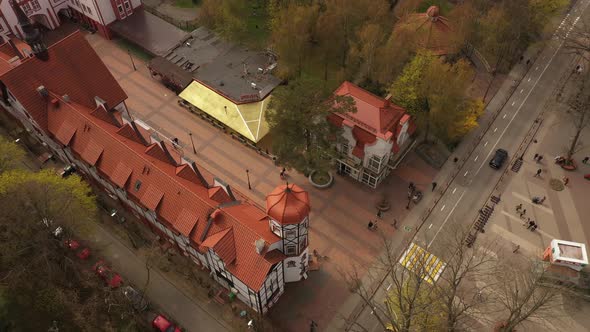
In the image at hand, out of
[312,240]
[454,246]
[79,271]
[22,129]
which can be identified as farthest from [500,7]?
[22,129]

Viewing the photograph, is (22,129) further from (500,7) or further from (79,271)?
(500,7)

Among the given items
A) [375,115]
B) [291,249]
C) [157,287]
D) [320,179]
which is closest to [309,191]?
[320,179]

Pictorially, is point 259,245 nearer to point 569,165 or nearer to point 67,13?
point 569,165

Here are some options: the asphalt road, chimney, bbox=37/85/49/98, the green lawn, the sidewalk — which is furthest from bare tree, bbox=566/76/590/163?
chimney, bbox=37/85/49/98

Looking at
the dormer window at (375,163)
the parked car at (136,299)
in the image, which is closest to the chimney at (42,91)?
the parked car at (136,299)

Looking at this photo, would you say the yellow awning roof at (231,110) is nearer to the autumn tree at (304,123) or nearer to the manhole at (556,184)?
the autumn tree at (304,123)

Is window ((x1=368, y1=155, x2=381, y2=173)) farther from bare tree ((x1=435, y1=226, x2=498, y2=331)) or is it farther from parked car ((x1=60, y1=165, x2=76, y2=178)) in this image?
parked car ((x1=60, y1=165, x2=76, y2=178))
